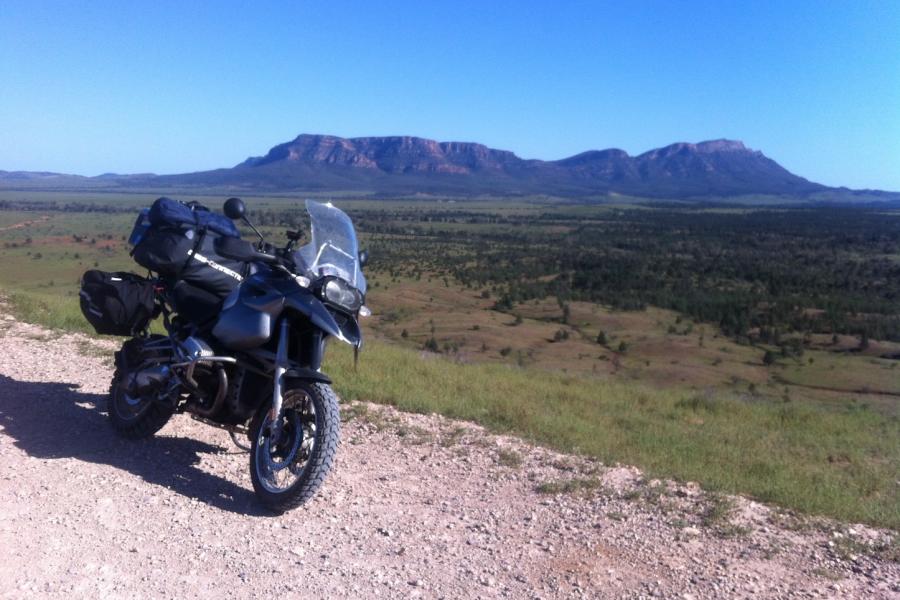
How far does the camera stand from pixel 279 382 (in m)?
4.33

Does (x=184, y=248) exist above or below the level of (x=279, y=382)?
above

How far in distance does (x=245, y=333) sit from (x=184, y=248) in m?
0.96

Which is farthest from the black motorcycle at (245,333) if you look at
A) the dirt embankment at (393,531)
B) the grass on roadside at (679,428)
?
the grass on roadside at (679,428)

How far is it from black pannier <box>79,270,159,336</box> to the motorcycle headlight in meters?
1.79

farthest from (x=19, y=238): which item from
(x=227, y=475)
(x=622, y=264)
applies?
(x=227, y=475)

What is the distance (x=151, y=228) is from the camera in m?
5.19

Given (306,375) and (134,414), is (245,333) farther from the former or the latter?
(134,414)

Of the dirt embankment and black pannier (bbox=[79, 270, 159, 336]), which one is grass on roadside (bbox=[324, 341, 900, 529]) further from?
black pannier (bbox=[79, 270, 159, 336])

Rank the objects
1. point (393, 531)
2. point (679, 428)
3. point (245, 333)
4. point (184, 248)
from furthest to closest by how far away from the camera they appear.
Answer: point (679, 428)
point (184, 248)
point (245, 333)
point (393, 531)

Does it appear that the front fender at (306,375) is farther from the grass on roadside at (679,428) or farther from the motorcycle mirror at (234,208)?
the grass on roadside at (679,428)

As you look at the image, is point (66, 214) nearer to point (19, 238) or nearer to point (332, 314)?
point (19, 238)

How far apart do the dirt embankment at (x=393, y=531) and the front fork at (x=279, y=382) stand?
430 mm

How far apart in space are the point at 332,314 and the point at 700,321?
32968 millimetres

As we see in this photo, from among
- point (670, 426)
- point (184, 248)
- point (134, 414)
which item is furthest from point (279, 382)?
point (670, 426)
